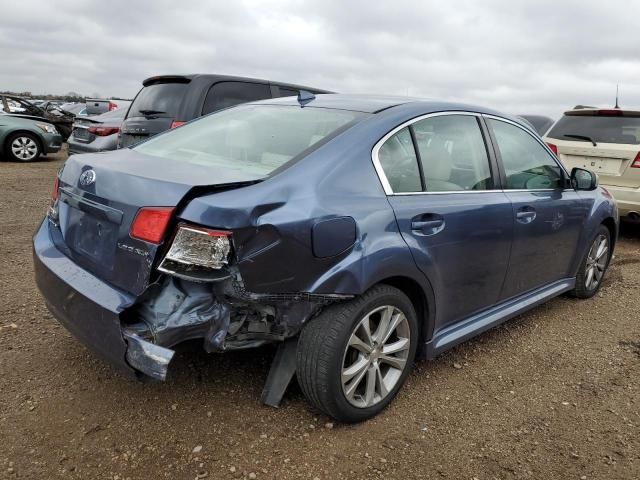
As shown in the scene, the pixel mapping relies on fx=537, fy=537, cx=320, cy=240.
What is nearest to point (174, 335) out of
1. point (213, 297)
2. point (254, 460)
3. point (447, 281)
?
point (213, 297)

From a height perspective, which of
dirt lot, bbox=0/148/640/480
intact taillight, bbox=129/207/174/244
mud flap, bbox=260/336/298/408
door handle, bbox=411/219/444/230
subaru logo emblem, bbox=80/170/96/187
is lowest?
dirt lot, bbox=0/148/640/480

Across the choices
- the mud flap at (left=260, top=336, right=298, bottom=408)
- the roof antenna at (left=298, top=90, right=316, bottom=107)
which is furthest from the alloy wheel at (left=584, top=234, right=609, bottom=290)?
the mud flap at (left=260, top=336, right=298, bottom=408)

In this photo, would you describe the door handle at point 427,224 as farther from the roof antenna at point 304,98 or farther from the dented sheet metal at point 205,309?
the roof antenna at point 304,98

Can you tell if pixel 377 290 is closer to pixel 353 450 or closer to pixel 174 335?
pixel 353 450

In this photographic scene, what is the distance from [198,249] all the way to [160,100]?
15.5 ft

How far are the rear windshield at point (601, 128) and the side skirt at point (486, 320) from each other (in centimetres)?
312

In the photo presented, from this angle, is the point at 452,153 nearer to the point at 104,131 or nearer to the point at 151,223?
the point at 151,223

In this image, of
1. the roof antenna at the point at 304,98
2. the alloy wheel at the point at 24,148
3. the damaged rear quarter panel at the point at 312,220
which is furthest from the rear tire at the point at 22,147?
the damaged rear quarter panel at the point at 312,220

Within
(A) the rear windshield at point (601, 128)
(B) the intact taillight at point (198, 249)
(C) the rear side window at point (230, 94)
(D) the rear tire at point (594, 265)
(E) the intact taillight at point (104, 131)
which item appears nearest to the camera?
(B) the intact taillight at point (198, 249)

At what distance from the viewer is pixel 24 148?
39.8 ft

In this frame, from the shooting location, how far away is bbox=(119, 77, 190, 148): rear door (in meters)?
6.08

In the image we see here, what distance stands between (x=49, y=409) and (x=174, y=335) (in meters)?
0.92

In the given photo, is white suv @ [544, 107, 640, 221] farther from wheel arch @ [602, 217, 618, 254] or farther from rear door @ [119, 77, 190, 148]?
rear door @ [119, 77, 190, 148]

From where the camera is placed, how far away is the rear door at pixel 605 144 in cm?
615
